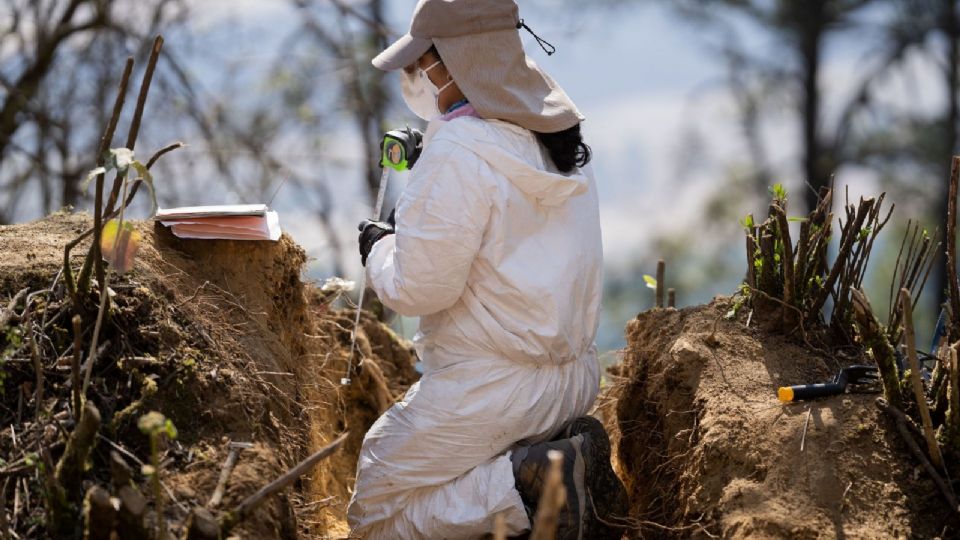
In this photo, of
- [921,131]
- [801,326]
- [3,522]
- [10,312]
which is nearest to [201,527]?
[3,522]

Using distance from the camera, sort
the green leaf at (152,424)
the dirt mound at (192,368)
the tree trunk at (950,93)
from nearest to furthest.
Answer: the green leaf at (152,424)
the dirt mound at (192,368)
the tree trunk at (950,93)

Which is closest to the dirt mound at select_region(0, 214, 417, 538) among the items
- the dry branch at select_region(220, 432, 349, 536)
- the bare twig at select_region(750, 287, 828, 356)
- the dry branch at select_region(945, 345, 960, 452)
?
the dry branch at select_region(220, 432, 349, 536)

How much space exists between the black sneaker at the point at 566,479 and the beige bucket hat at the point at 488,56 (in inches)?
37.8

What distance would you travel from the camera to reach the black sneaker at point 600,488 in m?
3.55

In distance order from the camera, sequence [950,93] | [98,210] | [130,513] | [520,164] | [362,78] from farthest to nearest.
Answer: [950,93] → [362,78] → [520,164] → [98,210] → [130,513]

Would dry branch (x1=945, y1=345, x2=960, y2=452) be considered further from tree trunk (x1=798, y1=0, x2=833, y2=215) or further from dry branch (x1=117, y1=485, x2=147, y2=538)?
tree trunk (x1=798, y1=0, x2=833, y2=215)

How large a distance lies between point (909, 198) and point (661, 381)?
1224cm

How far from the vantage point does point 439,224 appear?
11.2 ft

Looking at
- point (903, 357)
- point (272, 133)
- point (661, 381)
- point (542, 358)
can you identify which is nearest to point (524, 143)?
point (542, 358)

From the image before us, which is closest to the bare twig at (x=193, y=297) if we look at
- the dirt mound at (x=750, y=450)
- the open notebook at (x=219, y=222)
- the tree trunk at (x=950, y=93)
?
the open notebook at (x=219, y=222)

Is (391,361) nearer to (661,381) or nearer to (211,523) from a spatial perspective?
(661,381)

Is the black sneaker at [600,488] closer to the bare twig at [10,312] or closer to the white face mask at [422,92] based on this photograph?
the white face mask at [422,92]

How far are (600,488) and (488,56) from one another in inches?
52.8

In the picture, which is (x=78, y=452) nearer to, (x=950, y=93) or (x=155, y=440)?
(x=155, y=440)
